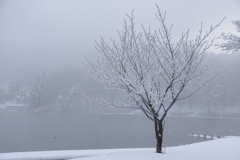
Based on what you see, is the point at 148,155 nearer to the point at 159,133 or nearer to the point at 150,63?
the point at 159,133

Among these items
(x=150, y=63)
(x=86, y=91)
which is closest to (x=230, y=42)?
(x=150, y=63)

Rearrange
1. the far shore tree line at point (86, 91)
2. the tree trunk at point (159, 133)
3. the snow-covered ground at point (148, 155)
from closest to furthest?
1. the snow-covered ground at point (148, 155)
2. the tree trunk at point (159, 133)
3. the far shore tree line at point (86, 91)

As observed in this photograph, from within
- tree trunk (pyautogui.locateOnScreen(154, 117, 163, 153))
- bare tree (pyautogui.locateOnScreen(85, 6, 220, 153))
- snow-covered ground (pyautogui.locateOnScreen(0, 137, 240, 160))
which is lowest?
snow-covered ground (pyautogui.locateOnScreen(0, 137, 240, 160))

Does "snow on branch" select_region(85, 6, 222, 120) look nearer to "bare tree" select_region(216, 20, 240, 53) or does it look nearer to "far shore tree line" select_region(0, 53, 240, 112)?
"bare tree" select_region(216, 20, 240, 53)

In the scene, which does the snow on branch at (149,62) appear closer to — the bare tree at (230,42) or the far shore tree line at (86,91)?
the bare tree at (230,42)

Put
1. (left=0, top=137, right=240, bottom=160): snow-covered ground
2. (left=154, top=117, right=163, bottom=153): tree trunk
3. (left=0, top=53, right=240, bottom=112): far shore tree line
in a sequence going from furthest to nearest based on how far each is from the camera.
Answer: (left=0, top=53, right=240, bottom=112): far shore tree line
(left=154, top=117, right=163, bottom=153): tree trunk
(left=0, top=137, right=240, bottom=160): snow-covered ground

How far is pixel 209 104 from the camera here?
76188 mm

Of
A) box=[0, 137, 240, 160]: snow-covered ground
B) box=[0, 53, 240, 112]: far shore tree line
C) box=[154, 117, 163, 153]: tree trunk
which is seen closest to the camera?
box=[0, 137, 240, 160]: snow-covered ground

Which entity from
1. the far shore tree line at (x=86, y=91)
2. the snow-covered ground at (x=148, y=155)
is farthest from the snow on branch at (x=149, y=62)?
the far shore tree line at (x=86, y=91)

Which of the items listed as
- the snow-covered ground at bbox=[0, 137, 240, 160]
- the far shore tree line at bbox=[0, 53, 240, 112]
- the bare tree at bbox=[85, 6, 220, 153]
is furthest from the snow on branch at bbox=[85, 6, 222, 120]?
the far shore tree line at bbox=[0, 53, 240, 112]

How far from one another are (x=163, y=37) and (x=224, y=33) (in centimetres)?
374

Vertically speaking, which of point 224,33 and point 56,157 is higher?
point 224,33

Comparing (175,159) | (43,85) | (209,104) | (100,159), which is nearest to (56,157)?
(100,159)

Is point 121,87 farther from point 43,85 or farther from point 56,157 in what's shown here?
point 43,85
